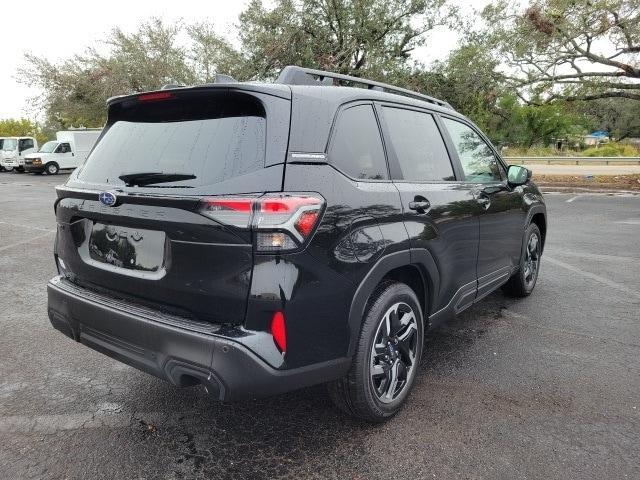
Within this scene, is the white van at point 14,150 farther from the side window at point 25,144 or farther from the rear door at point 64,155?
the rear door at point 64,155

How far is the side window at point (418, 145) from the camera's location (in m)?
2.92

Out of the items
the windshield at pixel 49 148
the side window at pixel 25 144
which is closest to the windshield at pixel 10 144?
the side window at pixel 25 144

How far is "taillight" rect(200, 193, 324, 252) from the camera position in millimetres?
2035

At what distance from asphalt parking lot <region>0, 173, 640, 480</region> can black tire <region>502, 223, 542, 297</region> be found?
466 millimetres

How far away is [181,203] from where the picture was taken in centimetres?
214

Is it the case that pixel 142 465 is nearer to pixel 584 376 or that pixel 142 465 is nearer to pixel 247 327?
pixel 247 327

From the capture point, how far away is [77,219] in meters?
2.66

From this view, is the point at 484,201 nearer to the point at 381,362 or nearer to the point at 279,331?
the point at 381,362

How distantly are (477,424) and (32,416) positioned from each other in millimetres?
2481

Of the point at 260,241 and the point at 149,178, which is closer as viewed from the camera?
the point at 260,241

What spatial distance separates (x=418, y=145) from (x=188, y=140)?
4.80 ft

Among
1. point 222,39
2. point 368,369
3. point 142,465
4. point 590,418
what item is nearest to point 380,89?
point 368,369

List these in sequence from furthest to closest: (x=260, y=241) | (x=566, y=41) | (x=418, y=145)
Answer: (x=566, y=41) < (x=418, y=145) < (x=260, y=241)

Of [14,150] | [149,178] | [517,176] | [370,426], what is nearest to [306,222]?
[149,178]
